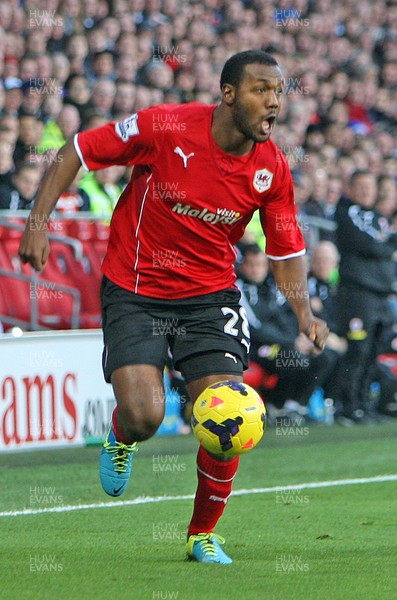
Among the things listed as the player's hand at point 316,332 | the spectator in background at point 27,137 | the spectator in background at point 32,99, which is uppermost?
the player's hand at point 316,332

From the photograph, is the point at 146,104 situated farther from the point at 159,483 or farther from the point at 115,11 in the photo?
the point at 159,483

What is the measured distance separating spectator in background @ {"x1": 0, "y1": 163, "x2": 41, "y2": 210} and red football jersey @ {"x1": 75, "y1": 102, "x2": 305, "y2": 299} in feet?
16.6

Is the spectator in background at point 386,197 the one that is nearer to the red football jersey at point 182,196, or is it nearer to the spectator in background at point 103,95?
the spectator in background at point 103,95

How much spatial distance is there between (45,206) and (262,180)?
106 centimetres

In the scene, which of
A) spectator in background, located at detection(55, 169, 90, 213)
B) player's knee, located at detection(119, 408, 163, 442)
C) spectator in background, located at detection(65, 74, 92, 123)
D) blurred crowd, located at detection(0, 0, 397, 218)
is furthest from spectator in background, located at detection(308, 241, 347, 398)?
player's knee, located at detection(119, 408, 163, 442)

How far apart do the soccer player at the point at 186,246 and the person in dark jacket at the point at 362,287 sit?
7.00 m

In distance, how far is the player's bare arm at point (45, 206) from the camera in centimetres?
543

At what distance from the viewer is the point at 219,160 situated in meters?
5.87

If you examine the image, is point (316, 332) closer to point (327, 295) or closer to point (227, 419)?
point (227, 419)

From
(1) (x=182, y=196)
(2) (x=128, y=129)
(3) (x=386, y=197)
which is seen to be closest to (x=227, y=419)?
(1) (x=182, y=196)

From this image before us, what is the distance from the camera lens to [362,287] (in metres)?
13.1

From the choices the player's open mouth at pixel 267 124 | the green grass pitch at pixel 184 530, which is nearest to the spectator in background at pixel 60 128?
the green grass pitch at pixel 184 530

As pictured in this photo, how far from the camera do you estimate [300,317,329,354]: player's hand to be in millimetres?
5934

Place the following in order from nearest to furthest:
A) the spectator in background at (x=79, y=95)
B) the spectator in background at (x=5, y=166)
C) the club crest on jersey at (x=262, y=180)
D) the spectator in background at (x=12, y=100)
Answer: the club crest on jersey at (x=262, y=180), the spectator in background at (x=5, y=166), the spectator in background at (x=12, y=100), the spectator in background at (x=79, y=95)
